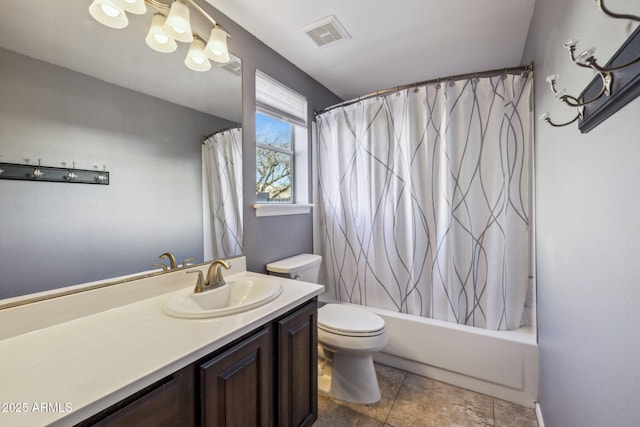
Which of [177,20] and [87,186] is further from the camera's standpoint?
[177,20]

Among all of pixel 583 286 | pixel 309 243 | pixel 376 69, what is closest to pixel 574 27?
pixel 583 286

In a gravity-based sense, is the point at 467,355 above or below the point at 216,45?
below

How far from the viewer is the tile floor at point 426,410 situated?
1.50 metres

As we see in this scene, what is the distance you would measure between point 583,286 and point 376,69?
212 centimetres

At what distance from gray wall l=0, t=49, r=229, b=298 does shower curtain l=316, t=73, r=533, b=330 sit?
1.29 m

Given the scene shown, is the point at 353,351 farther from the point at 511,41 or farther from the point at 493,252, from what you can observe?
the point at 511,41

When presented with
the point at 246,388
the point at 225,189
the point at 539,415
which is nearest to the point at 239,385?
the point at 246,388

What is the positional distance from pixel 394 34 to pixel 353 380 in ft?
7.69

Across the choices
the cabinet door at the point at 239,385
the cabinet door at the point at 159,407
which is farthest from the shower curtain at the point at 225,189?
the cabinet door at the point at 159,407

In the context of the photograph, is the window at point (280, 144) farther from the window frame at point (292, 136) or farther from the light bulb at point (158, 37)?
the light bulb at point (158, 37)

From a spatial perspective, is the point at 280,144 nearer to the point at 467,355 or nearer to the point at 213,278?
the point at 213,278

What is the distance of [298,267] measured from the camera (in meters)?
1.92

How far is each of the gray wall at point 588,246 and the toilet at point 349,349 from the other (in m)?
0.87

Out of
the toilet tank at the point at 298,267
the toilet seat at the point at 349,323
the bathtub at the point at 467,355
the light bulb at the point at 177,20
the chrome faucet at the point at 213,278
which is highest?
the light bulb at the point at 177,20
